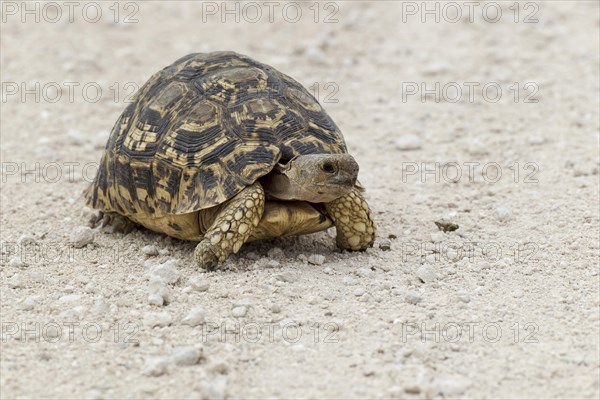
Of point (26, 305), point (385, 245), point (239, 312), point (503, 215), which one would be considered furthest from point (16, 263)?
point (503, 215)

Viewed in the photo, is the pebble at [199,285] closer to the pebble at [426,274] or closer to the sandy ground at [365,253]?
Answer: the sandy ground at [365,253]

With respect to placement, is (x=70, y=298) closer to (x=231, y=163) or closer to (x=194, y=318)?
(x=194, y=318)

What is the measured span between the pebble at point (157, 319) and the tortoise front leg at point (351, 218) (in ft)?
4.37

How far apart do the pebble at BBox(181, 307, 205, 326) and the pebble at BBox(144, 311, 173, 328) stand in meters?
0.07

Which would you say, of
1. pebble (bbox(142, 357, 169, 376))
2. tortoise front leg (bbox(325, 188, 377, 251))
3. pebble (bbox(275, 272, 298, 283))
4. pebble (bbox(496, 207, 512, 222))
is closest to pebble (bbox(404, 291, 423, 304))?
pebble (bbox(275, 272, 298, 283))

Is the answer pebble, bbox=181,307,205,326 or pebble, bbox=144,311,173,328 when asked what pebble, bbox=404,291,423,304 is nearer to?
pebble, bbox=181,307,205,326

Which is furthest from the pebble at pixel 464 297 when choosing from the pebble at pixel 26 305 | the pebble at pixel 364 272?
the pebble at pixel 26 305

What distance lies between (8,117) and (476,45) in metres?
5.28

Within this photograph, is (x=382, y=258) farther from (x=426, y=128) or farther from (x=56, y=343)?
(x=426, y=128)

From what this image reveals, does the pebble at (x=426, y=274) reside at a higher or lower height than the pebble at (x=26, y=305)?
higher

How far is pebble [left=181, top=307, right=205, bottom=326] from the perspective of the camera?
13.6 feet

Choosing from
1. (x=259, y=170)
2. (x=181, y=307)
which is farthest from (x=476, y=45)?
(x=181, y=307)

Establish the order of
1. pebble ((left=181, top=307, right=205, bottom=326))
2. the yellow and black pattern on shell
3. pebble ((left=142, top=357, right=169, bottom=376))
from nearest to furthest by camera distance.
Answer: pebble ((left=142, top=357, right=169, bottom=376)) < pebble ((left=181, top=307, right=205, bottom=326)) < the yellow and black pattern on shell

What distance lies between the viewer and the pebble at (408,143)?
7.52 m
